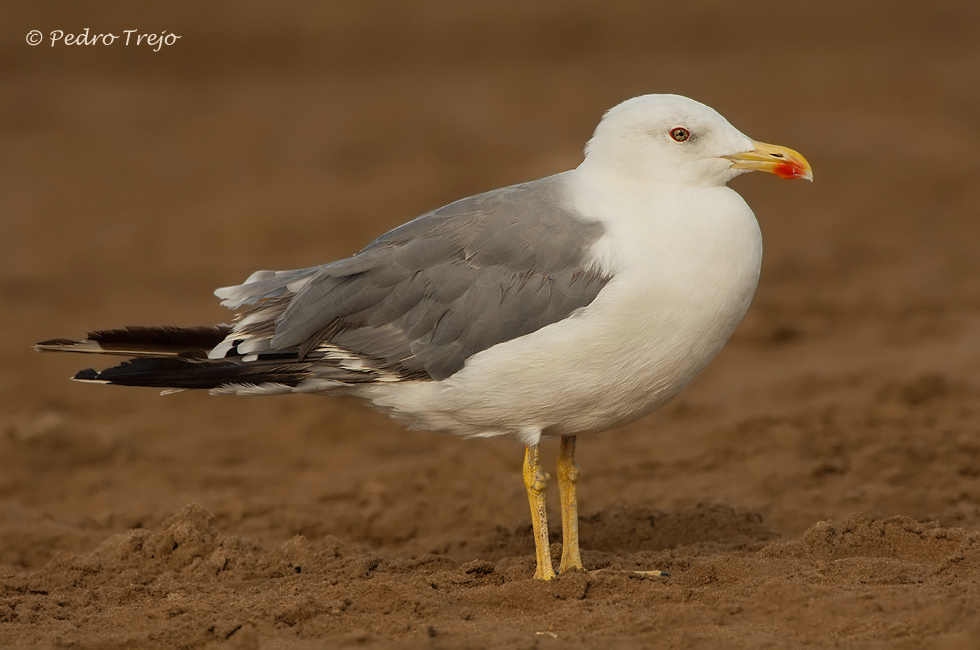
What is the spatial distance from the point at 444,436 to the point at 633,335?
4714 millimetres

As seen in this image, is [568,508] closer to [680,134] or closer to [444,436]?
[680,134]

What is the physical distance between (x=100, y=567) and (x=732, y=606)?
3.36 m

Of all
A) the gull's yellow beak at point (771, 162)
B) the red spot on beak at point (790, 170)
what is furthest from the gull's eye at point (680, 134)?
the red spot on beak at point (790, 170)

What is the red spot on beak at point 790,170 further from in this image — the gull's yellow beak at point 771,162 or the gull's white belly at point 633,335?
the gull's white belly at point 633,335

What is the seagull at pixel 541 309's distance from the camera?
5.50 m

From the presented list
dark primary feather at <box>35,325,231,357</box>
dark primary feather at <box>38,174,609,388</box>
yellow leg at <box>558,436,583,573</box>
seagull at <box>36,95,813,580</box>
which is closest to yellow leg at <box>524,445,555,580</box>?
seagull at <box>36,95,813,580</box>

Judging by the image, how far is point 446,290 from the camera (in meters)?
5.83

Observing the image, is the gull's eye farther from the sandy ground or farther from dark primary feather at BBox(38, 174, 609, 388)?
Answer: the sandy ground

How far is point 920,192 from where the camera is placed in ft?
48.0

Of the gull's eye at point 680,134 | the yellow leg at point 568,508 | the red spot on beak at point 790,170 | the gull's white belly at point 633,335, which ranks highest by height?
the gull's eye at point 680,134

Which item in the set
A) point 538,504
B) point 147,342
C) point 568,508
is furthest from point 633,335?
point 147,342

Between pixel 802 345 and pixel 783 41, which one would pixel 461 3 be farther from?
pixel 802 345

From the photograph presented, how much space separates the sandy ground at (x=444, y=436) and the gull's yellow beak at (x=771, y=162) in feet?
6.16

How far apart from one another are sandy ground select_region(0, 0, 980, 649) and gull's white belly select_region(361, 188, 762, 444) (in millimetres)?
838
